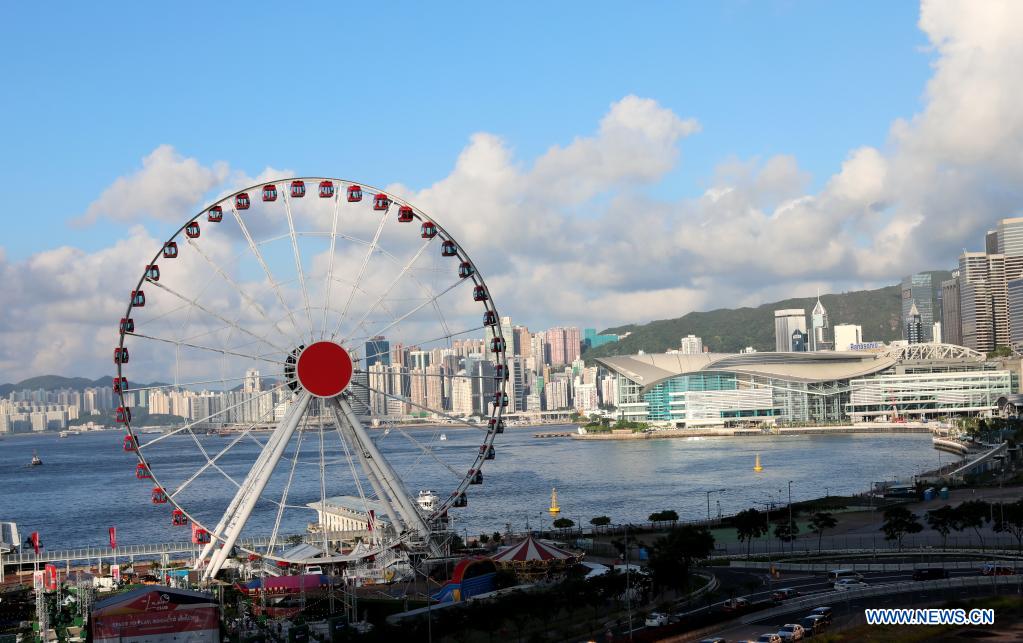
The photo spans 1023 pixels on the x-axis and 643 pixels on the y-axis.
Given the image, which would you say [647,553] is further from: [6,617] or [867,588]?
[6,617]

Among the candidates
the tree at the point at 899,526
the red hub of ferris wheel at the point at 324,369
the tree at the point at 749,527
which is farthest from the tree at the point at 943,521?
the red hub of ferris wheel at the point at 324,369

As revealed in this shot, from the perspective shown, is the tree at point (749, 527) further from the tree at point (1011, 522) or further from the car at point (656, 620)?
the car at point (656, 620)

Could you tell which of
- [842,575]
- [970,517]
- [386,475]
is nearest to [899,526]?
[970,517]

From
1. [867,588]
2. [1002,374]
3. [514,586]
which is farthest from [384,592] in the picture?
[1002,374]

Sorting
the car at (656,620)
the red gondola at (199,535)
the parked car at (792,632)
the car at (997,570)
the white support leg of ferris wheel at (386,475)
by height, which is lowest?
the car at (656,620)

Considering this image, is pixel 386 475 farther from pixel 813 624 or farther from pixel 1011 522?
pixel 1011 522

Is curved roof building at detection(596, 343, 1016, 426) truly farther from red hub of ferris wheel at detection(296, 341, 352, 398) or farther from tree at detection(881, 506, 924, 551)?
red hub of ferris wheel at detection(296, 341, 352, 398)
